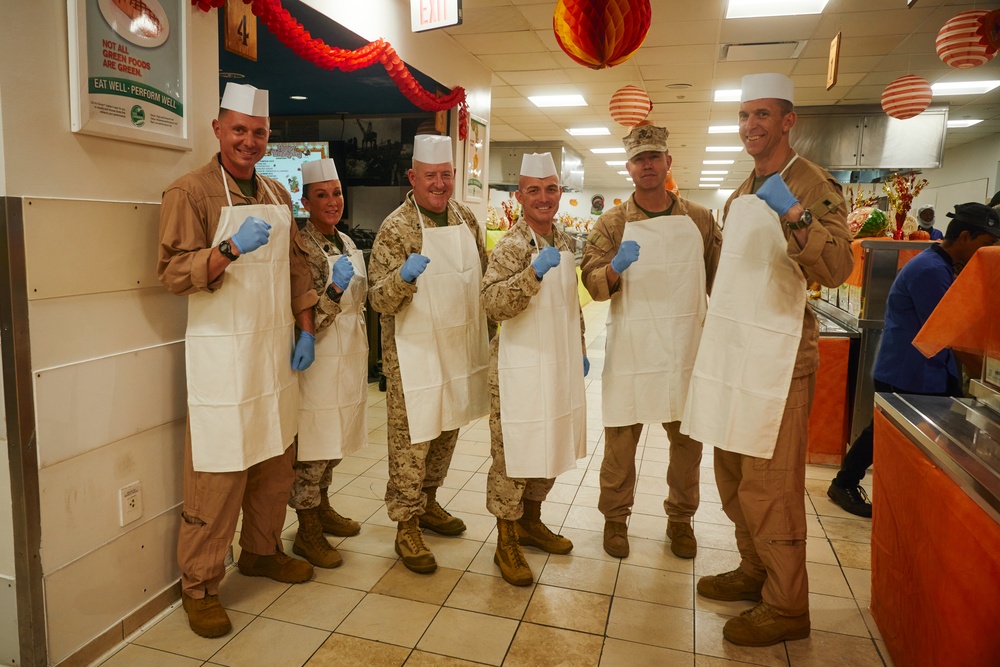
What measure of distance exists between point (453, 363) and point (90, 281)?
1362mm

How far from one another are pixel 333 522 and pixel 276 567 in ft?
1.49

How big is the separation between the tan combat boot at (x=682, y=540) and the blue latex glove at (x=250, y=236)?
218cm

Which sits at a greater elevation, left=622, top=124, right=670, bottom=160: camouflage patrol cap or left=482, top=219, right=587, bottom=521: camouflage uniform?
left=622, top=124, right=670, bottom=160: camouflage patrol cap

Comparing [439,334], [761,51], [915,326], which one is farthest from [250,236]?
[761,51]

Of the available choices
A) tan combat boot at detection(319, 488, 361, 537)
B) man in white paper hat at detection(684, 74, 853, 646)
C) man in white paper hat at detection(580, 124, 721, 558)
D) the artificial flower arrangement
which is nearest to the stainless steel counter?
man in white paper hat at detection(684, 74, 853, 646)

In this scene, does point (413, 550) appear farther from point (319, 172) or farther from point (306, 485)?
point (319, 172)

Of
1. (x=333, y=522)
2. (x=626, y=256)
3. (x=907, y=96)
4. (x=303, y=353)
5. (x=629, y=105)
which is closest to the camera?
(x=303, y=353)

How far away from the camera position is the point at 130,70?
212 cm

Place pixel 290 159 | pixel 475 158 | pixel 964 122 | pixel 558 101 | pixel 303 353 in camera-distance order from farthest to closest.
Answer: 1. pixel 964 122
2. pixel 558 101
3. pixel 290 159
4. pixel 475 158
5. pixel 303 353

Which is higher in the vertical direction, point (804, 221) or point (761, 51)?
point (761, 51)

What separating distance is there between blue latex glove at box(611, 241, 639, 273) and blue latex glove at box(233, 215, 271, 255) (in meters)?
1.37

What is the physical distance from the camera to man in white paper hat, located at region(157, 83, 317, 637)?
2.16 meters

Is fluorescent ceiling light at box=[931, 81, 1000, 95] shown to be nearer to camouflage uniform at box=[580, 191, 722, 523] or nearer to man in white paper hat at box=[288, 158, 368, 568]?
camouflage uniform at box=[580, 191, 722, 523]

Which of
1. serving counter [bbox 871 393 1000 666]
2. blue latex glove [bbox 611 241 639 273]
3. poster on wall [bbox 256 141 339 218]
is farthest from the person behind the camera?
poster on wall [bbox 256 141 339 218]
